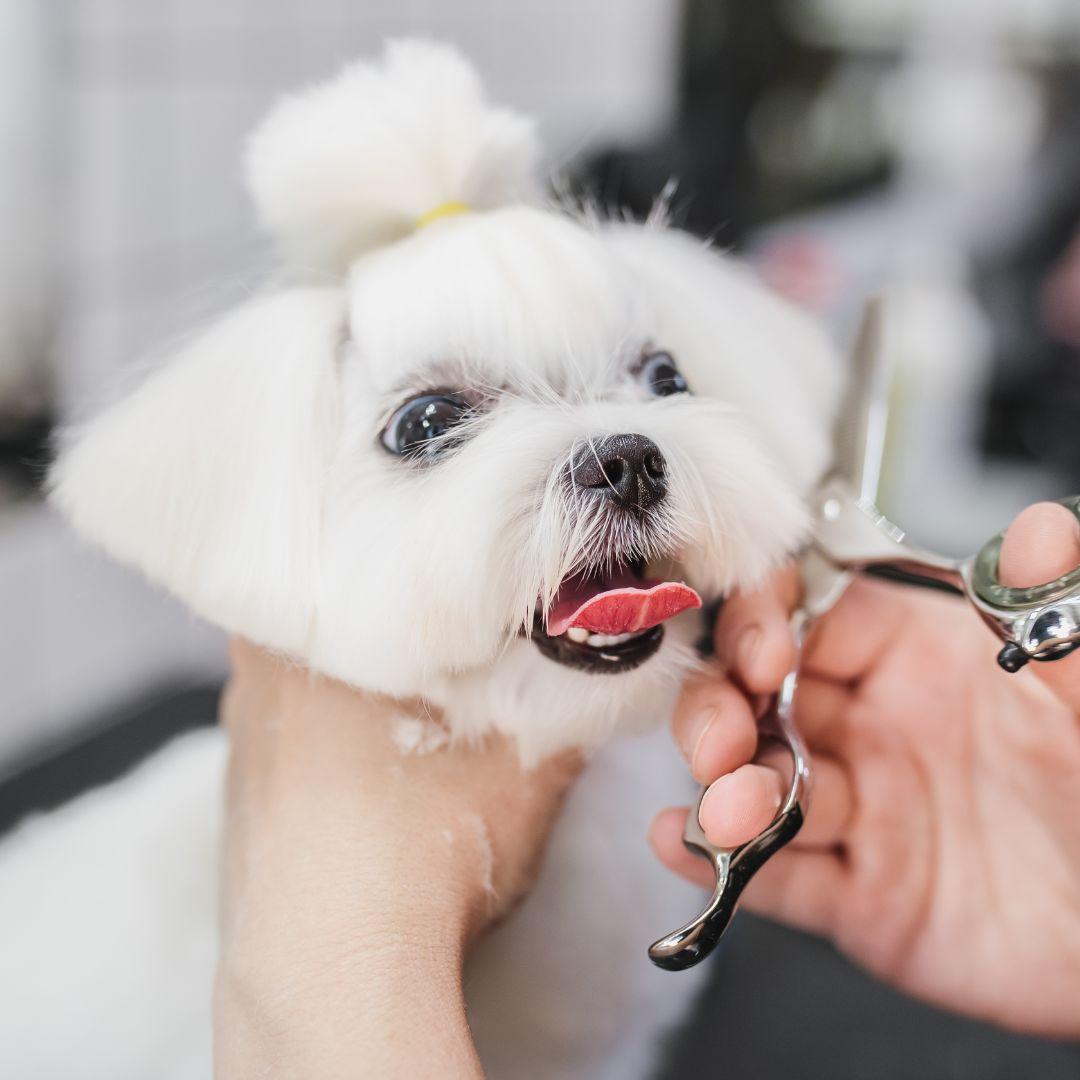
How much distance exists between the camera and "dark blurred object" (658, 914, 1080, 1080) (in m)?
0.84

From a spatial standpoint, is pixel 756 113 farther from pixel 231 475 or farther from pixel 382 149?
pixel 231 475

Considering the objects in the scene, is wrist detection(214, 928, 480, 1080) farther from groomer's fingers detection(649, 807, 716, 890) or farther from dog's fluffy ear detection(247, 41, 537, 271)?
dog's fluffy ear detection(247, 41, 537, 271)

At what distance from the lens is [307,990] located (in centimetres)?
53

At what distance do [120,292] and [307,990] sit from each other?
1265mm

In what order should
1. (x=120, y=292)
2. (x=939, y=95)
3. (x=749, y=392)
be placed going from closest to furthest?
(x=749, y=392) → (x=120, y=292) → (x=939, y=95)

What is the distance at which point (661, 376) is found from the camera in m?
0.71

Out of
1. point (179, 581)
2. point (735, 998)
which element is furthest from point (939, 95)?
point (179, 581)

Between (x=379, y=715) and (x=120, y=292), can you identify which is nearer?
(x=379, y=715)

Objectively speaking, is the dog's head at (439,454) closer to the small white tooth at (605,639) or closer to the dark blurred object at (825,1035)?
the small white tooth at (605,639)

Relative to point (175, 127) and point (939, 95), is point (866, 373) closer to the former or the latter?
point (175, 127)

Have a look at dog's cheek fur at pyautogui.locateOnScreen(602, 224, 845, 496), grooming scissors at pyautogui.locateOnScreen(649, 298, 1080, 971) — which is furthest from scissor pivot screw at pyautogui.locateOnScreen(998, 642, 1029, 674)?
dog's cheek fur at pyautogui.locateOnScreen(602, 224, 845, 496)

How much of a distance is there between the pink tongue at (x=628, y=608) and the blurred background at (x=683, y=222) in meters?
0.33

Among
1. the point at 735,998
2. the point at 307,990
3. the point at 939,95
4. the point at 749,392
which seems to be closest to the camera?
the point at 307,990

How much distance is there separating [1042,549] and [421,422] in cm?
39
